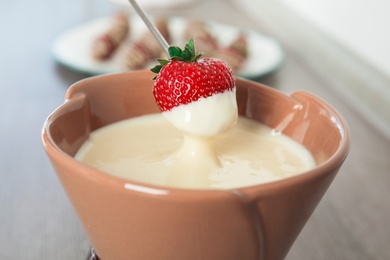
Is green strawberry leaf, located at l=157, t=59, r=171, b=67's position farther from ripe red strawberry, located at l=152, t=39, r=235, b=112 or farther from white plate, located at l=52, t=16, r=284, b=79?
white plate, located at l=52, t=16, r=284, b=79

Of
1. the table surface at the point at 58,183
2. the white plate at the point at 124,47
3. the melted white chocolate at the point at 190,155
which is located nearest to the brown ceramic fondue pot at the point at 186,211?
the melted white chocolate at the point at 190,155

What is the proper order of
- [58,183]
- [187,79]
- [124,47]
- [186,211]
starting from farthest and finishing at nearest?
[124,47] → [58,183] → [187,79] → [186,211]

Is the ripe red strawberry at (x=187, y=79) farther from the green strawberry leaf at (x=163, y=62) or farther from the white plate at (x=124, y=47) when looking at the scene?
the white plate at (x=124, y=47)

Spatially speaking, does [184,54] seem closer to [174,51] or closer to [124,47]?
[174,51]

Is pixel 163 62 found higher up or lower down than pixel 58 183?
higher up

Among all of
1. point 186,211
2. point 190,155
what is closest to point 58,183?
point 190,155

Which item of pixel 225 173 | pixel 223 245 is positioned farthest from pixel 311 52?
pixel 223 245
